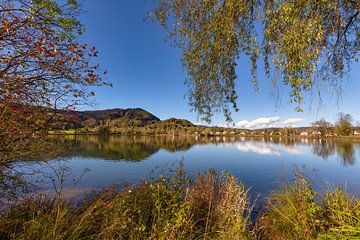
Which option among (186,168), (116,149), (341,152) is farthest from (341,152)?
(116,149)

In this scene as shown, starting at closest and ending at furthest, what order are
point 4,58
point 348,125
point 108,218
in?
point 4,58, point 108,218, point 348,125

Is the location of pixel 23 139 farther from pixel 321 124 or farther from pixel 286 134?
pixel 286 134

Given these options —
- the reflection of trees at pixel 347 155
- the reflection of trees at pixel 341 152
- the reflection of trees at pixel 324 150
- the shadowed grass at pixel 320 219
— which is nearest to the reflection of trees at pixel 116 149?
the shadowed grass at pixel 320 219

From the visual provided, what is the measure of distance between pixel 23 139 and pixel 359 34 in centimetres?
721

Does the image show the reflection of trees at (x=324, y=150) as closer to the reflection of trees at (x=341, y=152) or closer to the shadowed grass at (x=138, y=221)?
the reflection of trees at (x=341, y=152)

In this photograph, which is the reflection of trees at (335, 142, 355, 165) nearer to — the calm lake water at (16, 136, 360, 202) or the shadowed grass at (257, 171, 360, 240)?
the calm lake water at (16, 136, 360, 202)

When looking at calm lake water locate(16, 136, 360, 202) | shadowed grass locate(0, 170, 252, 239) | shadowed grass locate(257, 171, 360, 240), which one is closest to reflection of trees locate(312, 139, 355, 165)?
calm lake water locate(16, 136, 360, 202)

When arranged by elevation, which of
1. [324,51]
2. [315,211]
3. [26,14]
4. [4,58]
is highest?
[26,14]

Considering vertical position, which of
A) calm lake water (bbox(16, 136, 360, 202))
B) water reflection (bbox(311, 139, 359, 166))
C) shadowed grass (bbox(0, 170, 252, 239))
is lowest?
calm lake water (bbox(16, 136, 360, 202))

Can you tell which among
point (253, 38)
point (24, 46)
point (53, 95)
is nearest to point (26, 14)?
point (24, 46)

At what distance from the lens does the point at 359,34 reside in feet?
12.5

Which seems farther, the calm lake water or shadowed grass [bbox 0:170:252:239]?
the calm lake water

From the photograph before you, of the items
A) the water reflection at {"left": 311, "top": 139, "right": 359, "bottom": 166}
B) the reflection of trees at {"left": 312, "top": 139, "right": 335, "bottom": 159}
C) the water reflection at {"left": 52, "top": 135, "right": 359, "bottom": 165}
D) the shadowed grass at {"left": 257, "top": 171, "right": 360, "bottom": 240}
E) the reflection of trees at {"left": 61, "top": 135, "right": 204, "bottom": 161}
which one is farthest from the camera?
the reflection of trees at {"left": 312, "top": 139, "right": 335, "bottom": 159}

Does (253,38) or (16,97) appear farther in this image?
(253,38)
